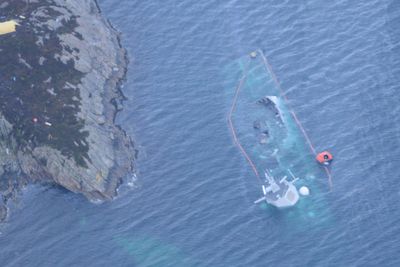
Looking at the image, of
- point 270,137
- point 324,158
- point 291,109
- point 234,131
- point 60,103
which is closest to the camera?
point 324,158

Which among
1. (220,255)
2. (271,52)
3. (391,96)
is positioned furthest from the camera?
(271,52)

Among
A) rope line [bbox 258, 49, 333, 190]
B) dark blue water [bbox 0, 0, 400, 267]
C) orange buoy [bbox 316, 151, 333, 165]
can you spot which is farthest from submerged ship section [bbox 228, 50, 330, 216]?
dark blue water [bbox 0, 0, 400, 267]

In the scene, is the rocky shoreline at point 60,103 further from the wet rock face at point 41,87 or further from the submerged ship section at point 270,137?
the submerged ship section at point 270,137

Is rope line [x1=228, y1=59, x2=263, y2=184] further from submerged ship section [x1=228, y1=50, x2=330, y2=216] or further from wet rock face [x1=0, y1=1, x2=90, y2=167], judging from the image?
wet rock face [x1=0, y1=1, x2=90, y2=167]

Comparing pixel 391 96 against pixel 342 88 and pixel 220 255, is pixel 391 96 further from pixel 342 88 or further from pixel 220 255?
pixel 220 255

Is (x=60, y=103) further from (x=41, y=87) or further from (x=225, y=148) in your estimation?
(x=225, y=148)

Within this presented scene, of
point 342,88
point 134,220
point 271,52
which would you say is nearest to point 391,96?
point 342,88

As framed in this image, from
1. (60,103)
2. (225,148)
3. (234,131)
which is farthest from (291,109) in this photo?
(60,103)
